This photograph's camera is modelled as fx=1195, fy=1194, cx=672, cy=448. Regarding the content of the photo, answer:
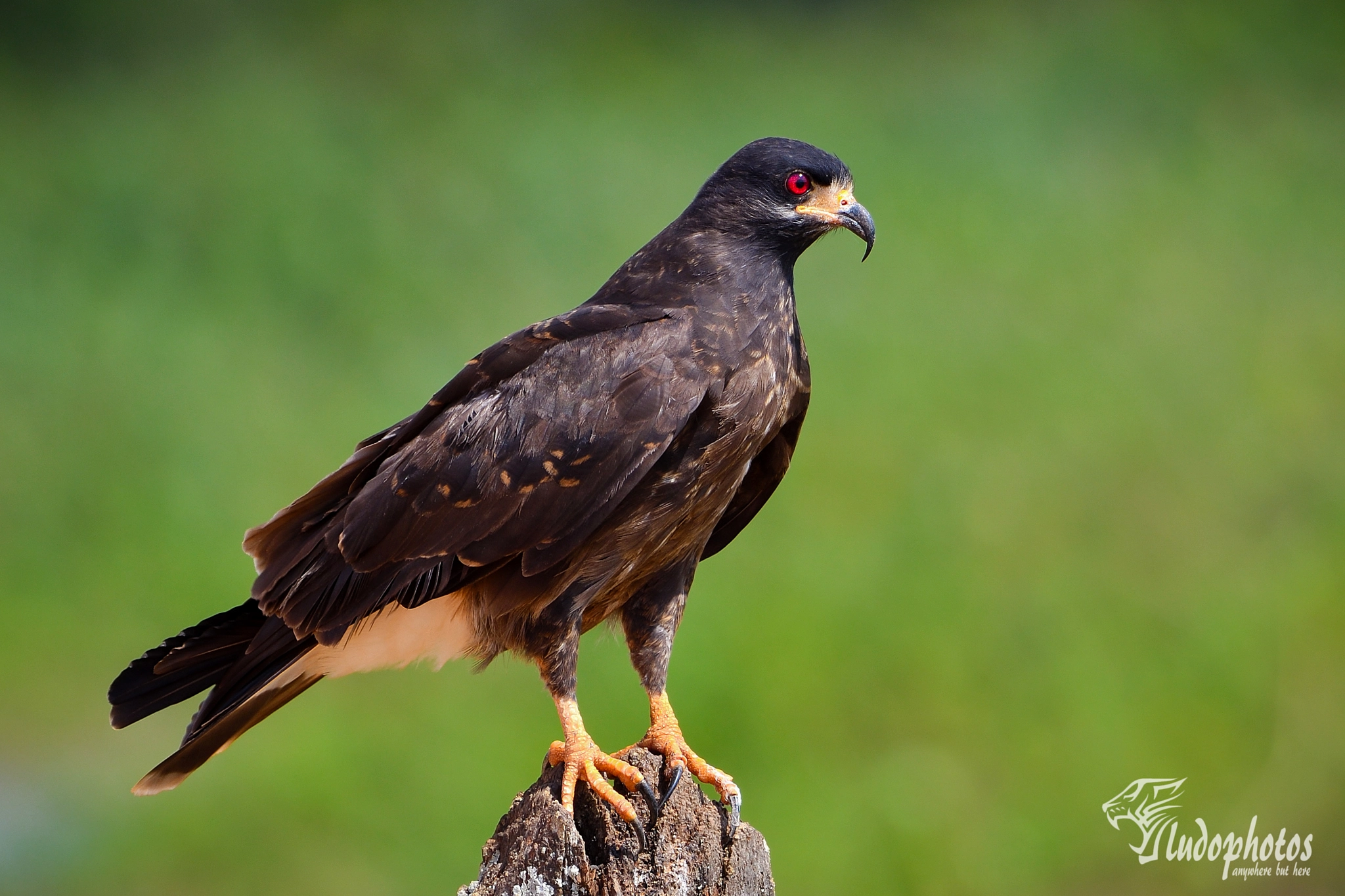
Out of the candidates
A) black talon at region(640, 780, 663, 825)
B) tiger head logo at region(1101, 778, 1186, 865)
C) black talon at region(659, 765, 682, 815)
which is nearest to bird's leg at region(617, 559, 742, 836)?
black talon at region(659, 765, 682, 815)

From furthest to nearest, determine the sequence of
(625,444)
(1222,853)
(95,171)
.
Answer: (95,171), (1222,853), (625,444)

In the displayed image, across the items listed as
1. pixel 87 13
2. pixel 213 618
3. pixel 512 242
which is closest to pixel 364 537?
pixel 213 618

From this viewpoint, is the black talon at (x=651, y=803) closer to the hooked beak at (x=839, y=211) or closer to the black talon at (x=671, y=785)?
the black talon at (x=671, y=785)

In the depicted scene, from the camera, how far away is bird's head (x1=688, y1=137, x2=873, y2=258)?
2.69m

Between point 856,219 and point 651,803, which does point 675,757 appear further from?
point 856,219

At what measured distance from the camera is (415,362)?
593cm

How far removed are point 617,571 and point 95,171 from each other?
5.14 m

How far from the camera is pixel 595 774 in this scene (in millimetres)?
2412

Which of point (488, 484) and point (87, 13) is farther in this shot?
point (87, 13)

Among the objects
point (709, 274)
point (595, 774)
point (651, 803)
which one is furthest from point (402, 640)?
point (709, 274)

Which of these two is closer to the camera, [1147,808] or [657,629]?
[657,629]

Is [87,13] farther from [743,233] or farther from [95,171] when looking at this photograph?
[743,233]

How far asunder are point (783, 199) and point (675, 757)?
126 cm

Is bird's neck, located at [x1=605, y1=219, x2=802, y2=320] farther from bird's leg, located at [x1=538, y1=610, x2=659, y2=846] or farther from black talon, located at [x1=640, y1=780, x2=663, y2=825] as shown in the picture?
black talon, located at [x1=640, y1=780, x2=663, y2=825]
